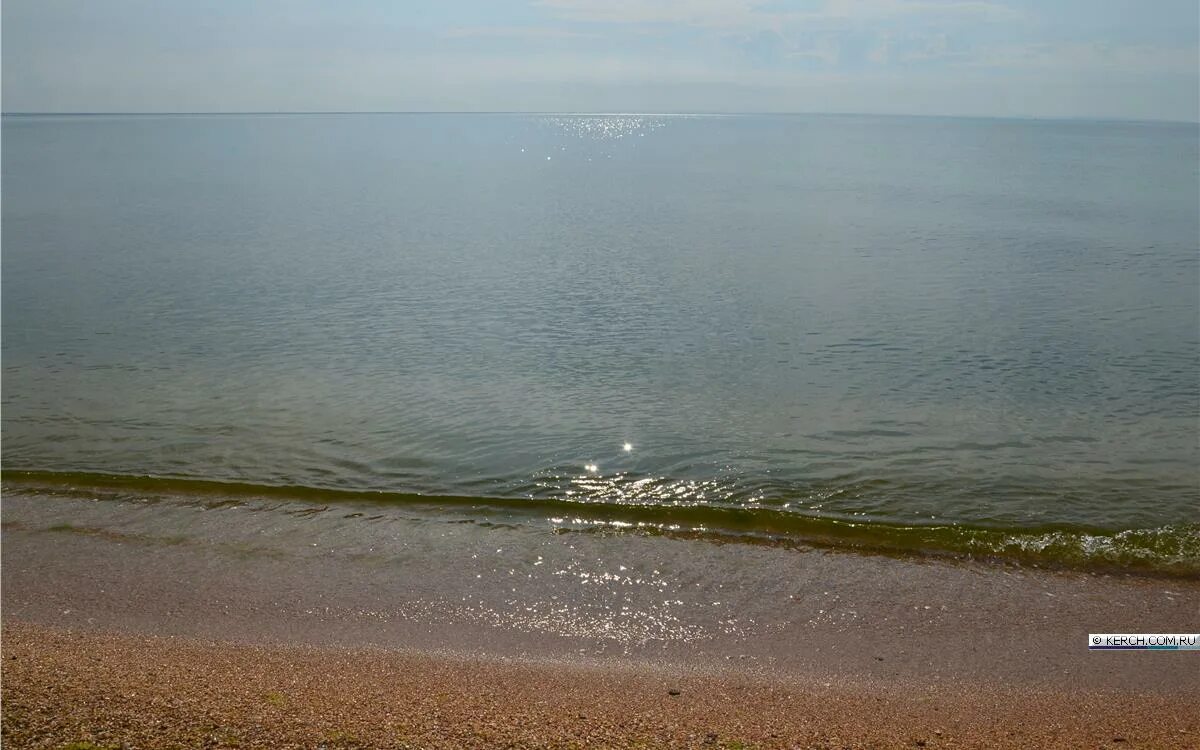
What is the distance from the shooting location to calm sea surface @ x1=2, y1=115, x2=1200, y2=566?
11648 mm

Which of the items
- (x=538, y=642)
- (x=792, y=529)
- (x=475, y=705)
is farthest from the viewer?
(x=792, y=529)

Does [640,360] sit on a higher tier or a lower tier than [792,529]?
higher

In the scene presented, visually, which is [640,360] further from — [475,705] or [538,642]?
[475,705]

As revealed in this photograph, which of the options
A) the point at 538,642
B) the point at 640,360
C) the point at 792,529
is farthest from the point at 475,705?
the point at 640,360

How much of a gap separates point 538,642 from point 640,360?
9.62 metres

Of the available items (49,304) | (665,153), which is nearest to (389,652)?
(49,304)

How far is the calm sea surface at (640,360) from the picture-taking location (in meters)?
11.6

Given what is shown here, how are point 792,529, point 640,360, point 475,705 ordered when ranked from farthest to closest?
point 640,360 → point 792,529 → point 475,705

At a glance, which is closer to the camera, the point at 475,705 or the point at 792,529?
the point at 475,705

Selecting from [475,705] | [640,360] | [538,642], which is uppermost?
[640,360]

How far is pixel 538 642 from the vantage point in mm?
7598

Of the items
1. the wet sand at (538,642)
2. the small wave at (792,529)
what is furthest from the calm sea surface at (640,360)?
the wet sand at (538,642)

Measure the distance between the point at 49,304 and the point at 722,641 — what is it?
770 inches

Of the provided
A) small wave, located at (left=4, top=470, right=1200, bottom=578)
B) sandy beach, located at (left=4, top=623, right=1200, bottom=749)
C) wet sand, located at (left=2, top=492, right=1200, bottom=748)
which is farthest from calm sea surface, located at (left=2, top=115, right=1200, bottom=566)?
sandy beach, located at (left=4, top=623, right=1200, bottom=749)
